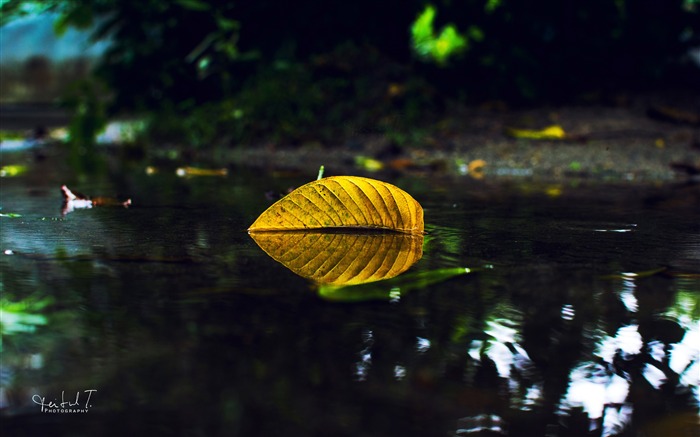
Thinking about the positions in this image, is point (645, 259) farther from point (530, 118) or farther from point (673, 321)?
point (530, 118)

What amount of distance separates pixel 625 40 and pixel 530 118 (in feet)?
3.54

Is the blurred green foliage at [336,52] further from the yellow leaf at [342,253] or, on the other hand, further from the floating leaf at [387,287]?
the floating leaf at [387,287]

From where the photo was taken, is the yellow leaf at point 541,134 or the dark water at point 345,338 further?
the yellow leaf at point 541,134

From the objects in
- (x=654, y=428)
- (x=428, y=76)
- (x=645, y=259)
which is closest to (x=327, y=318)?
(x=654, y=428)

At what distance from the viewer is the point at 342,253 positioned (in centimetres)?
188

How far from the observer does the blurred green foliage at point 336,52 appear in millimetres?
5746

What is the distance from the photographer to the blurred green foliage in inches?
226

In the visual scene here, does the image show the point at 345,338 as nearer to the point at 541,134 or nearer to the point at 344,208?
the point at 344,208

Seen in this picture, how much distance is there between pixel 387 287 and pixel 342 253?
1.05 feet

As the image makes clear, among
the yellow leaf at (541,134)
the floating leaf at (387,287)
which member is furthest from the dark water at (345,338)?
the yellow leaf at (541,134)

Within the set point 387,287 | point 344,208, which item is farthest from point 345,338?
point 344,208

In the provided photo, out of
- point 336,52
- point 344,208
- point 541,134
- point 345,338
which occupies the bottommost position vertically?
point 345,338

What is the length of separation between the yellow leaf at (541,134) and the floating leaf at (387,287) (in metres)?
3.57

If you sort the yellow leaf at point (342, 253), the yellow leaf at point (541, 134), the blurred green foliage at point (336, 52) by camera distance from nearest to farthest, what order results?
the yellow leaf at point (342, 253), the yellow leaf at point (541, 134), the blurred green foliage at point (336, 52)
